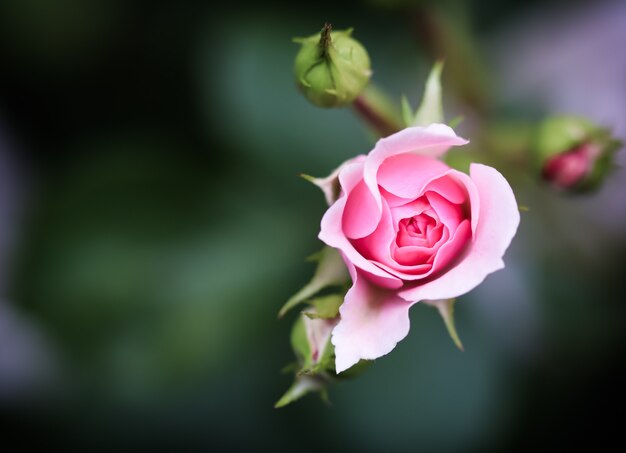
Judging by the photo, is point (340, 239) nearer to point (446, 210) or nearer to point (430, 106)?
point (446, 210)

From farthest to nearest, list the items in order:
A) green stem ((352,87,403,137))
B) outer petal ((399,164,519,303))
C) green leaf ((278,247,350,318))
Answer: green stem ((352,87,403,137)) → green leaf ((278,247,350,318)) → outer petal ((399,164,519,303))

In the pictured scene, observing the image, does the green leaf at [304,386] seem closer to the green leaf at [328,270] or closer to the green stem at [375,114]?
the green leaf at [328,270]

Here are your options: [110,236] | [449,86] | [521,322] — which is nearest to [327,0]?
[449,86]

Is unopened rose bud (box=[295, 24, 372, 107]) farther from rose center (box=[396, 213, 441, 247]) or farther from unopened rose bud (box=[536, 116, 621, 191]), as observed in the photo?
unopened rose bud (box=[536, 116, 621, 191])

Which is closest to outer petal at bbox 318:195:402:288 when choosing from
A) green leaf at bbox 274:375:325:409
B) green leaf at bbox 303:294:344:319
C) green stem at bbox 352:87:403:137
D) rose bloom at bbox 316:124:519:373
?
rose bloom at bbox 316:124:519:373

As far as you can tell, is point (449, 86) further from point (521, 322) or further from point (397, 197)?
point (397, 197)

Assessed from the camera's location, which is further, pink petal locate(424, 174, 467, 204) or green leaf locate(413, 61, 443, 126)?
green leaf locate(413, 61, 443, 126)

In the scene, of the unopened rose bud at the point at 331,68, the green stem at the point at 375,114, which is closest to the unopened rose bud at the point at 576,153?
the green stem at the point at 375,114
